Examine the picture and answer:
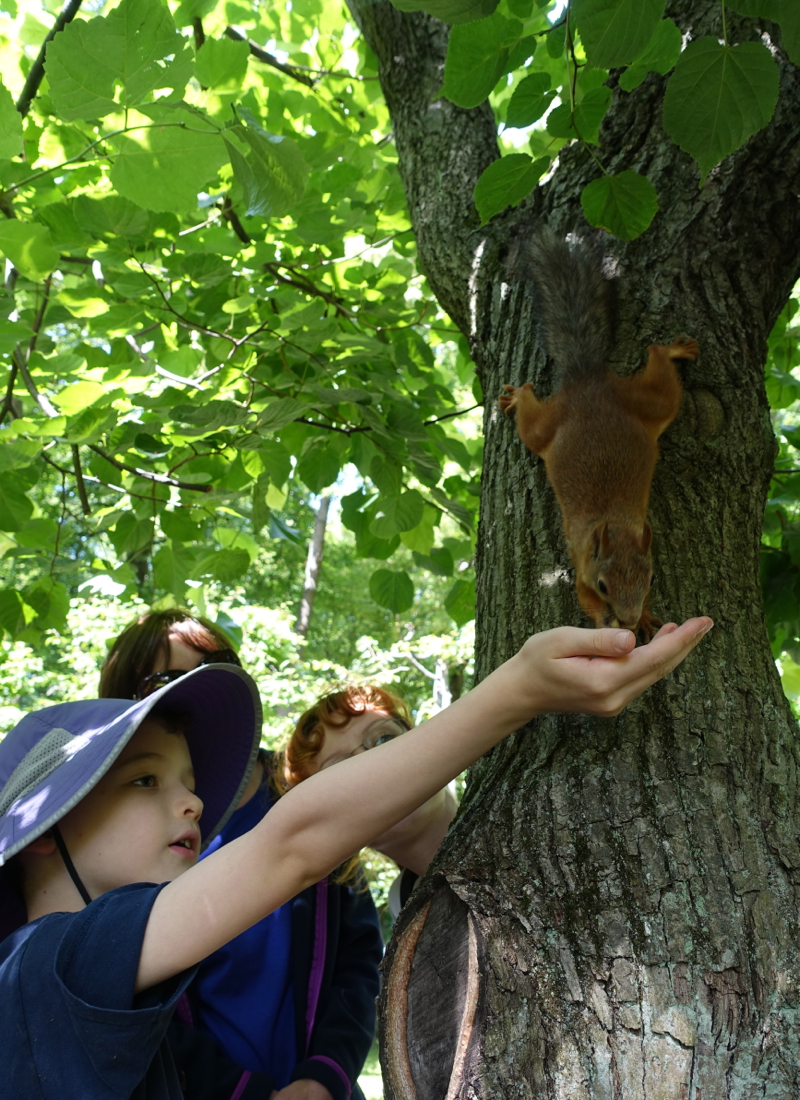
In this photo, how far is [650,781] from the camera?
118 centimetres

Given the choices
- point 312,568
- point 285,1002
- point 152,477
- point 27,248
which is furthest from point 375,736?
point 312,568

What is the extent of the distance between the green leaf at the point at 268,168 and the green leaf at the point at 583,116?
1.55ft

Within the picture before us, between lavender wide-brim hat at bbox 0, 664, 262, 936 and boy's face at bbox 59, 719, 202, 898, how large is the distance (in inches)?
3.3

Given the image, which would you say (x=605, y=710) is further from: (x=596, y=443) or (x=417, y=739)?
(x=596, y=443)

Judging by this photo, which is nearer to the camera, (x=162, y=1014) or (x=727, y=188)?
(x=162, y=1014)

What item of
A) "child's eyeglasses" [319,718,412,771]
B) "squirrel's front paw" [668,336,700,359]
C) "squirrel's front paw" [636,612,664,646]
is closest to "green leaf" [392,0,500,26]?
"squirrel's front paw" [668,336,700,359]

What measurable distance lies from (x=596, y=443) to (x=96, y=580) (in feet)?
6.10

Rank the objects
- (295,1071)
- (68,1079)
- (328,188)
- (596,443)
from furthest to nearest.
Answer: (328,188)
(596,443)
(295,1071)
(68,1079)

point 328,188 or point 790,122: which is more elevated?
point 328,188

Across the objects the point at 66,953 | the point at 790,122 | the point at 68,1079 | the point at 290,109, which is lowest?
the point at 68,1079

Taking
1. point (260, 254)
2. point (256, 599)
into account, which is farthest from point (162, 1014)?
point (256, 599)

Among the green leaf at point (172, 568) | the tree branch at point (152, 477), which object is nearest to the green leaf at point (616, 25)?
the tree branch at point (152, 477)

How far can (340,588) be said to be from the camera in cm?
1789

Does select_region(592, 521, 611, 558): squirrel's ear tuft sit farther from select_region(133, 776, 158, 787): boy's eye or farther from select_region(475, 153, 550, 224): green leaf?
select_region(133, 776, 158, 787): boy's eye
